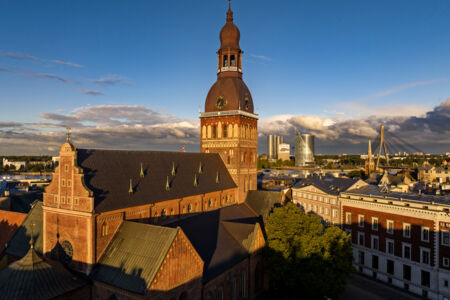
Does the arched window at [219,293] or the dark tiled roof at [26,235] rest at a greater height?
the dark tiled roof at [26,235]

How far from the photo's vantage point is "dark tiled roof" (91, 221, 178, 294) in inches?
990

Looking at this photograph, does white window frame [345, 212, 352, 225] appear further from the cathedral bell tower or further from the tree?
the tree

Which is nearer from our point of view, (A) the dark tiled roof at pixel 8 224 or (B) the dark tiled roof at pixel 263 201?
(A) the dark tiled roof at pixel 8 224

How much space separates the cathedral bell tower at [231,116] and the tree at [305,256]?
16.3 meters

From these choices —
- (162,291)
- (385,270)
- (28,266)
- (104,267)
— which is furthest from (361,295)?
(28,266)

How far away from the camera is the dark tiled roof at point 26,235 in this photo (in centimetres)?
3625

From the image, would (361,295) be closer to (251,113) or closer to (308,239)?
(308,239)

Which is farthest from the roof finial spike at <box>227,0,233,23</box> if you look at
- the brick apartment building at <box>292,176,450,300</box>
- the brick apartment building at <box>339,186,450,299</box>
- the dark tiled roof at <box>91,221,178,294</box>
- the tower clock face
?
the dark tiled roof at <box>91,221,178,294</box>

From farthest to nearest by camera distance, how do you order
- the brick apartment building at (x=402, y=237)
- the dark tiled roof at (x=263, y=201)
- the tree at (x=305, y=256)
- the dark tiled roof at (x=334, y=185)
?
the dark tiled roof at (x=334, y=185) → the dark tiled roof at (x=263, y=201) → the brick apartment building at (x=402, y=237) → the tree at (x=305, y=256)

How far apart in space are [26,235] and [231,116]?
3452cm

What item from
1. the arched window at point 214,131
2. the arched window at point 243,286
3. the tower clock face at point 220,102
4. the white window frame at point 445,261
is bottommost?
the arched window at point 243,286

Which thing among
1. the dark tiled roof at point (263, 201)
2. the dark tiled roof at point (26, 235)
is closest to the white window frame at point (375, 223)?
the dark tiled roof at point (263, 201)

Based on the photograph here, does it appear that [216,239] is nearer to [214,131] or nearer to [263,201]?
[263,201]

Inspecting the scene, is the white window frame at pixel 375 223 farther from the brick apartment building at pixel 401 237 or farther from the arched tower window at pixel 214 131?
the arched tower window at pixel 214 131
